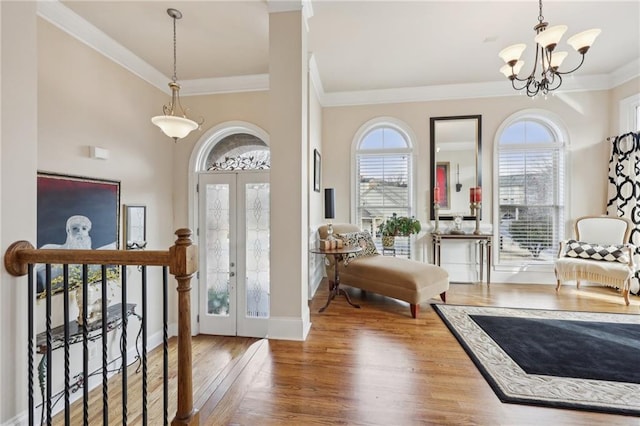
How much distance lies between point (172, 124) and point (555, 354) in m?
3.78

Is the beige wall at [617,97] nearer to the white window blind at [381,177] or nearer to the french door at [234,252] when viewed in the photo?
the white window blind at [381,177]

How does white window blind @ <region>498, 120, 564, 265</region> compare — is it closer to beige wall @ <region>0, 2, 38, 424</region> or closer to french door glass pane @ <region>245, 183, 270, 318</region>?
french door glass pane @ <region>245, 183, 270, 318</region>

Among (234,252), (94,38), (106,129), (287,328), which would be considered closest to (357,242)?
(287,328)

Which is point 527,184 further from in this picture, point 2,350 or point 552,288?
point 2,350

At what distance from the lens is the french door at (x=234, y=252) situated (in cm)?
410

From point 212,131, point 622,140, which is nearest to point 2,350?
point 212,131

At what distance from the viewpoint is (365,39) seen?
10.4 feet

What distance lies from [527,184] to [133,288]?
226 inches

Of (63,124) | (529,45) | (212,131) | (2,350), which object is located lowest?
(2,350)

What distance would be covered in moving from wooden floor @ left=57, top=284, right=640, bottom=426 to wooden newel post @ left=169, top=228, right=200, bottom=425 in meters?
0.25

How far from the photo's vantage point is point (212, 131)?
4152 millimetres

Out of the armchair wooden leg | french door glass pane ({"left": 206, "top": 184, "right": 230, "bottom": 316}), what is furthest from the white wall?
french door glass pane ({"left": 206, "top": 184, "right": 230, "bottom": 316})

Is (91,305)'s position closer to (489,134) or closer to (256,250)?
(256,250)

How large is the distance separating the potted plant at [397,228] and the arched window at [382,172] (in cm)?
38
